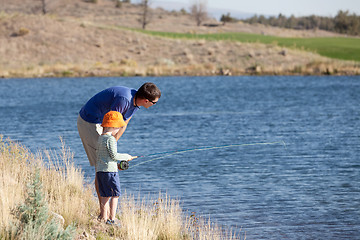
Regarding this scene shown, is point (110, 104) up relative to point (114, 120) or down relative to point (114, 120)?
up

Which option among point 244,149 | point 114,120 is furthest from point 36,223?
point 244,149

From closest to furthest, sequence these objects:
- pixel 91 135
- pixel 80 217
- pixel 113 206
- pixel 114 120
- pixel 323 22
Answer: pixel 114 120 < pixel 80 217 < pixel 113 206 < pixel 91 135 < pixel 323 22

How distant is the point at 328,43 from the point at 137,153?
183 ft

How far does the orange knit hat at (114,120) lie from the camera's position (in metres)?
7.33

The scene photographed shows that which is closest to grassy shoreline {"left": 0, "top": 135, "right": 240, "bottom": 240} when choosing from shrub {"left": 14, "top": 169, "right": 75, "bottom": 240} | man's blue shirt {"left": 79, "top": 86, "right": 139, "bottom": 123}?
shrub {"left": 14, "top": 169, "right": 75, "bottom": 240}

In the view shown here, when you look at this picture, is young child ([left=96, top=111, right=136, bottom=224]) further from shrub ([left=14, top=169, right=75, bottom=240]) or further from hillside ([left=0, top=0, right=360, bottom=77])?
hillside ([left=0, top=0, right=360, bottom=77])

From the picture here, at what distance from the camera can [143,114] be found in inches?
1072

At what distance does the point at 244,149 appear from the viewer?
17.0 meters

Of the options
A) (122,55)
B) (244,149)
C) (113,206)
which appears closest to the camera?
(113,206)

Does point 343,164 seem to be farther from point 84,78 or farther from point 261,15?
point 261,15

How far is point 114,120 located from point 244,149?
10.0 m

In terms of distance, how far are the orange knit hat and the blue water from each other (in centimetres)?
256

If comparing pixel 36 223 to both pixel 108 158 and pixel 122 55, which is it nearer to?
pixel 108 158

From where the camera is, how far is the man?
7442mm
